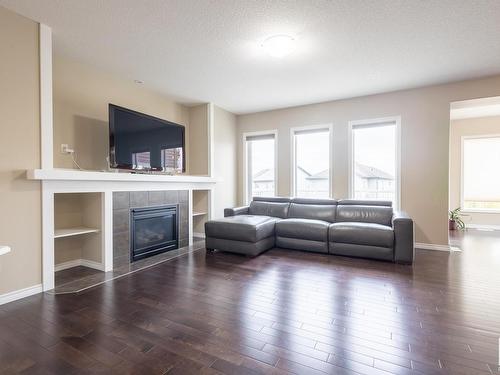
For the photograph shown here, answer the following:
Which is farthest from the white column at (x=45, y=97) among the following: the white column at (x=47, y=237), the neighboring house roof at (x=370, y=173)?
the neighboring house roof at (x=370, y=173)

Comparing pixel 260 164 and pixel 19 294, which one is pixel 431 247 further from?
pixel 19 294

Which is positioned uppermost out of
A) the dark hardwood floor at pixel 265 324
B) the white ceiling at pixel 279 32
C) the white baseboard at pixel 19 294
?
the white ceiling at pixel 279 32

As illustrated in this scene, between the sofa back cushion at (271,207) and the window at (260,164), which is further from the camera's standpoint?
the window at (260,164)

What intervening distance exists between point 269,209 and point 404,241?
2.36 metres

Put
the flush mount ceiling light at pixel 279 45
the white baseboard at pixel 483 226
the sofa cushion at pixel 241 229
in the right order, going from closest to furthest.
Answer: the flush mount ceiling light at pixel 279 45 → the sofa cushion at pixel 241 229 → the white baseboard at pixel 483 226

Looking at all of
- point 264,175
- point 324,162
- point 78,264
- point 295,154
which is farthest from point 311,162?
point 78,264

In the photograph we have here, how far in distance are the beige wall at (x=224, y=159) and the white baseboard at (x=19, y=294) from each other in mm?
3190

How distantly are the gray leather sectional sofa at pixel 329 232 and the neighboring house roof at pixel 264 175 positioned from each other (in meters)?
1.23

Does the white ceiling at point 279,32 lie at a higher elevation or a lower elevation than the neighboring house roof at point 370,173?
higher

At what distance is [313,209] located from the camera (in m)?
4.79

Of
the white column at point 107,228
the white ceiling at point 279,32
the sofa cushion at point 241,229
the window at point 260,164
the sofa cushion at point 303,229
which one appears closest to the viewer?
the white ceiling at point 279,32

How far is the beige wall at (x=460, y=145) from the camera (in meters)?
6.13

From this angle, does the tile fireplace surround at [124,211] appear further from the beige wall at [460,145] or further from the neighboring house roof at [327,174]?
the beige wall at [460,145]

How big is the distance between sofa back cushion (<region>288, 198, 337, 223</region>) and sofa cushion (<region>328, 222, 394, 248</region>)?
1.96 feet
